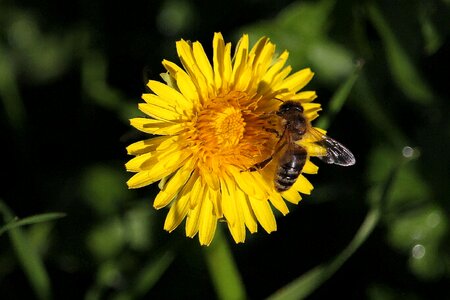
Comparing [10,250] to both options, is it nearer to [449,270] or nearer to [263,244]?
[263,244]

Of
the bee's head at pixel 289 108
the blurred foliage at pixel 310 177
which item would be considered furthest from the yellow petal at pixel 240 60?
the blurred foliage at pixel 310 177

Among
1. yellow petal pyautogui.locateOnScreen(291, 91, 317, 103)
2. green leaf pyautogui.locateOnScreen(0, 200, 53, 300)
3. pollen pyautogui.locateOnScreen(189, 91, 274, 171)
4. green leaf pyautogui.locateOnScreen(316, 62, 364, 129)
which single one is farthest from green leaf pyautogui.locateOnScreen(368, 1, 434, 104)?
green leaf pyautogui.locateOnScreen(0, 200, 53, 300)

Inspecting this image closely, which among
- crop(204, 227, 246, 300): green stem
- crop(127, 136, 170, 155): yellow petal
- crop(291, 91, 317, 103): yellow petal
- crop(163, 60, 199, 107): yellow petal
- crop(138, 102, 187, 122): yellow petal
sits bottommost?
crop(204, 227, 246, 300): green stem

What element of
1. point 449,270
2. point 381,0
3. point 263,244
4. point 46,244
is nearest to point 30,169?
point 46,244

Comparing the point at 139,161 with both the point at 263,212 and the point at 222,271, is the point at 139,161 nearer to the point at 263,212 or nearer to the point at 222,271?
the point at 263,212

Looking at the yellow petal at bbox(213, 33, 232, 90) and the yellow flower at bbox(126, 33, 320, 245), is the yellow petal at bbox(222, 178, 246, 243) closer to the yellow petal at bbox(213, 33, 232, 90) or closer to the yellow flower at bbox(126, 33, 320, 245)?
the yellow flower at bbox(126, 33, 320, 245)

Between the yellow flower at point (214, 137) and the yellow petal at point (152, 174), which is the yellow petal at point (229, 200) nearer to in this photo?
the yellow flower at point (214, 137)

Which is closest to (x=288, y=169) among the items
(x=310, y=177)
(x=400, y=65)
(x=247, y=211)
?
(x=247, y=211)
